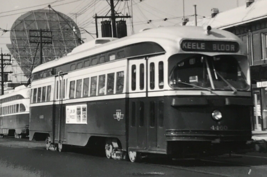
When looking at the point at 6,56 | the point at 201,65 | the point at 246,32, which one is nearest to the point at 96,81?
the point at 201,65

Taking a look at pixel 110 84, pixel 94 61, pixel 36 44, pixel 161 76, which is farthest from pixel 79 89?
pixel 36 44

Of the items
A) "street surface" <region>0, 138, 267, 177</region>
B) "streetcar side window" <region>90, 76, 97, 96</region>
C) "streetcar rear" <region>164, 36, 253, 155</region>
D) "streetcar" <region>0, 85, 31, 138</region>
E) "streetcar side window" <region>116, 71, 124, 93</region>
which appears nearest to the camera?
"street surface" <region>0, 138, 267, 177</region>

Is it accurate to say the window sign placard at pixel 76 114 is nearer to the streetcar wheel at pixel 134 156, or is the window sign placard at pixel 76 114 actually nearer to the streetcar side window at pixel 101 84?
the streetcar side window at pixel 101 84

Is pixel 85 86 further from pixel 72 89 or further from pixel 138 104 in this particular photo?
pixel 138 104

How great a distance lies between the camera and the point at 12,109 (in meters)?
39.0

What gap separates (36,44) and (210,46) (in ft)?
246

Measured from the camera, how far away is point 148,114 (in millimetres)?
12953

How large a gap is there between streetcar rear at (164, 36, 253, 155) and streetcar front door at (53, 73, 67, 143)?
6403mm

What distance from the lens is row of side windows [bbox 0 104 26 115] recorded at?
36.2m

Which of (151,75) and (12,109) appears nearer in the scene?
(151,75)

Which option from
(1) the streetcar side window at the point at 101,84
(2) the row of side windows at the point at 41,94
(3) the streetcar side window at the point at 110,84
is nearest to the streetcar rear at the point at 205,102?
(3) the streetcar side window at the point at 110,84

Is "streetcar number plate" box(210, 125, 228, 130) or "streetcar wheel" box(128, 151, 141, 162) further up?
"streetcar number plate" box(210, 125, 228, 130)

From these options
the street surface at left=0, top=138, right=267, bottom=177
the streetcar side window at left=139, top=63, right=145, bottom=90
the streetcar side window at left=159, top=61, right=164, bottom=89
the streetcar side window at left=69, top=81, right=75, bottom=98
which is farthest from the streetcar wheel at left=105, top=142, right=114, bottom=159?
the streetcar side window at left=159, top=61, right=164, bottom=89

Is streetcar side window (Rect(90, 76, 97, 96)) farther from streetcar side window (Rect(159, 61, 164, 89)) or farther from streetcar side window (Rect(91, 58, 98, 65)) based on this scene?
streetcar side window (Rect(159, 61, 164, 89))
